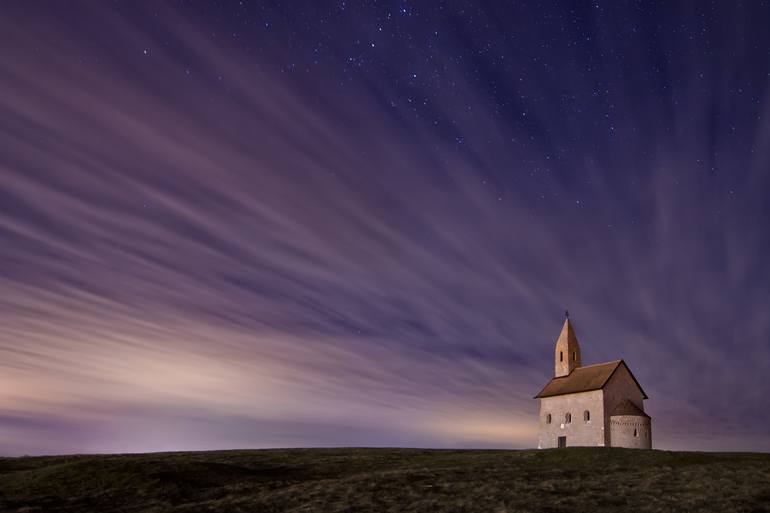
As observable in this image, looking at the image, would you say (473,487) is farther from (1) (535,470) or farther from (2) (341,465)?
(2) (341,465)

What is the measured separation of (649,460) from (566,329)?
3667 cm

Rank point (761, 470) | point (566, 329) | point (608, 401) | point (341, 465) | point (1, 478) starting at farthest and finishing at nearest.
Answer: point (566, 329), point (608, 401), point (341, 465), point (1, 478), point (761, 470)

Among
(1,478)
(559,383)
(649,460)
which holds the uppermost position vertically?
(559,383)

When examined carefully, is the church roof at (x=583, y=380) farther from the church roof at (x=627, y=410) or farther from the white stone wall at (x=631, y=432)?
the white stone wall at (x=631, y=432)

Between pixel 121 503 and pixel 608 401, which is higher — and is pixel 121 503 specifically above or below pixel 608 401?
below

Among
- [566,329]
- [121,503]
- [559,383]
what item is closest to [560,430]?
[559,383]

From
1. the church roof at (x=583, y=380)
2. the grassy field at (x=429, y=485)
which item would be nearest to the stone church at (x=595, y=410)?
the church roof at (x=583, y=380)

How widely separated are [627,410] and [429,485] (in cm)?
3643

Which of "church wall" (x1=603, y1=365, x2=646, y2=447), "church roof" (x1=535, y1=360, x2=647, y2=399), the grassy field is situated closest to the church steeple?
"church roof" (x1=535, y1=360, x2=647, y2=399)

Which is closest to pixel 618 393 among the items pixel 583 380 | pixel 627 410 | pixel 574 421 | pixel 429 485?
pixel 627 410

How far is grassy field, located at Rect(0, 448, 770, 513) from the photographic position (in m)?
24.3

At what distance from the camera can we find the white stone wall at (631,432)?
56469 mm

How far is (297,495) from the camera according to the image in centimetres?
2809

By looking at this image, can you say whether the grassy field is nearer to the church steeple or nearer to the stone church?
the stone church
